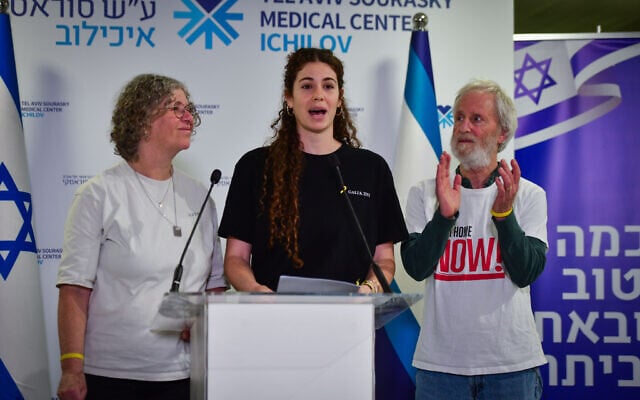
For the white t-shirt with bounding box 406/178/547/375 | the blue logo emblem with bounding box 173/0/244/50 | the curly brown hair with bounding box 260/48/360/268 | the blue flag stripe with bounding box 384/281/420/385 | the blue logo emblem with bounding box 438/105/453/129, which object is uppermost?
the blue logo emblem with bounding box 173/0/244/50

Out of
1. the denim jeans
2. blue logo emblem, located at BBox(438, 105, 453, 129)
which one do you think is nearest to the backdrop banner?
blue logo emblem, located at BBox(438, 105, 453, 129)

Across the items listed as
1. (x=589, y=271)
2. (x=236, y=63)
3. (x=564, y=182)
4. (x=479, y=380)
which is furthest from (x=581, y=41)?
(x=479, y=380)

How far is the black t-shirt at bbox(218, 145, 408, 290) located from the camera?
261 centimetres

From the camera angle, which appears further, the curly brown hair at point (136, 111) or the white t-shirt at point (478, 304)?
the curly brown hair at point (136, 111)

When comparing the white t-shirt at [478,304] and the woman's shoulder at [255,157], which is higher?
the woman's shoulder at [255,157]

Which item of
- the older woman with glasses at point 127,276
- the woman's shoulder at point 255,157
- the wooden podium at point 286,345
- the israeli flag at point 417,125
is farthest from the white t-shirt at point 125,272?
the israeli flag at point 417,125

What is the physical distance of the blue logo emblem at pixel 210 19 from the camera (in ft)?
13.5

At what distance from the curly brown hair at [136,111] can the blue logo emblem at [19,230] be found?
1083 millimetres

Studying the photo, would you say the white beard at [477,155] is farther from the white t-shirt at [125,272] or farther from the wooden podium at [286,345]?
the wooden podium at [286,345]

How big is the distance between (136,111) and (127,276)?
0.60 meters

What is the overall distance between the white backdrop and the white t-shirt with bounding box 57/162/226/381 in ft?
4.35

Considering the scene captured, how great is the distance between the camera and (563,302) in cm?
464

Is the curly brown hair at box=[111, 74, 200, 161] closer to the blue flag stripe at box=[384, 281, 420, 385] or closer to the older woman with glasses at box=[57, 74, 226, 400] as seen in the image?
the older woman with glasses at box=[57, 74, 226, 400]

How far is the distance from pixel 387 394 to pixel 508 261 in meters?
1.37
